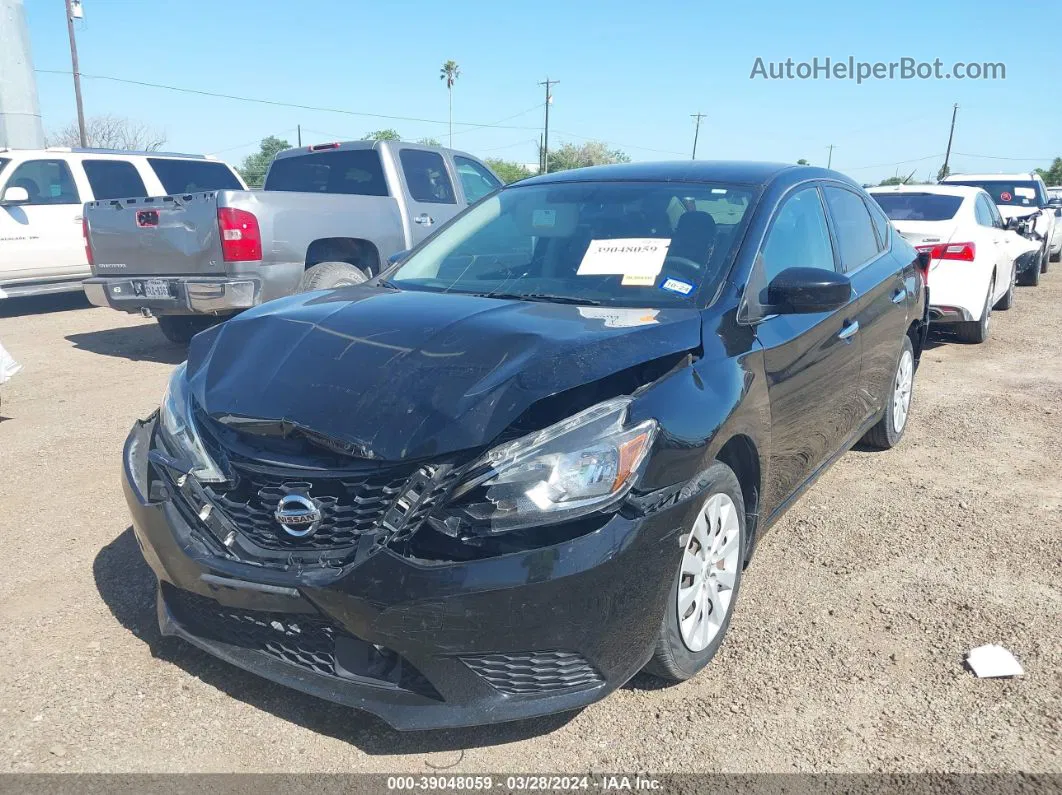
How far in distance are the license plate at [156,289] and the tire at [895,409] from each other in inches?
228

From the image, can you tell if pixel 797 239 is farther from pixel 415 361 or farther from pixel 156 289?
pixel 156 289

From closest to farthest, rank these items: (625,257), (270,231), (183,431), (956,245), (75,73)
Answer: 1. (183,431)
2. (625,257)
3. (270,231)
4. (956,245)
5. (75,73)

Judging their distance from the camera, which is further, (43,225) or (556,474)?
(43,225)

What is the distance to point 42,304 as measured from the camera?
12.5 m

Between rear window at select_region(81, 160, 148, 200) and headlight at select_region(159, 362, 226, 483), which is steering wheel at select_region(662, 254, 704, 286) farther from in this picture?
rear window at select_region(81, 160, 148, 200)

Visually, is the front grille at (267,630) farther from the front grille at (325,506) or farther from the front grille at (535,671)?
the front grille at (535,671)

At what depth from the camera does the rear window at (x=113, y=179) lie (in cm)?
1109

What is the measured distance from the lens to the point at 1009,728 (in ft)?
8.70

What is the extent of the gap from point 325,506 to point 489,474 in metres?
0.48

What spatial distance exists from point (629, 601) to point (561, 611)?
22cm

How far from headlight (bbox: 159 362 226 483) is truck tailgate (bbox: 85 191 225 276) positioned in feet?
14.8

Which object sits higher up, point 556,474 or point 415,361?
point 415,361

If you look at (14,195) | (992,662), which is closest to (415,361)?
(992,662)

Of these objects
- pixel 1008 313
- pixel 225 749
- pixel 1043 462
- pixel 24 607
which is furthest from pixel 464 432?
pixel 1008 313
